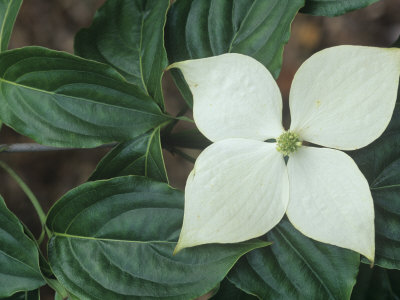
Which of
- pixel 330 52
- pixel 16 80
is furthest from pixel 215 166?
pixel 16 80

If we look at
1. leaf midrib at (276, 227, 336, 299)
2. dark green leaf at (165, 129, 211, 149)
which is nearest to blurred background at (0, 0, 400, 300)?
dark green leaf at (165, 129, 211, 149)

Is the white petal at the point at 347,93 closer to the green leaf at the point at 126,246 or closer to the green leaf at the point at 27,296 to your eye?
the green leaf at the point at 126,246

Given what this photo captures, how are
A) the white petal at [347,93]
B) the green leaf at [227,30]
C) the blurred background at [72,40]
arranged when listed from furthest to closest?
the blurred background at [72,40] < the green leaf at [227,30] < the white petal at [347,93]

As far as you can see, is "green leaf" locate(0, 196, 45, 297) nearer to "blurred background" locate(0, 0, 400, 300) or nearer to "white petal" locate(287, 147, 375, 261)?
"white petal" locate(287, 147, 375, 261)

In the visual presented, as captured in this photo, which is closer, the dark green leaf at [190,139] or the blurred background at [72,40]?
the dark green leaf at [190,139]

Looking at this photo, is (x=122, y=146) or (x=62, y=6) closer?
(x=122, y=146)

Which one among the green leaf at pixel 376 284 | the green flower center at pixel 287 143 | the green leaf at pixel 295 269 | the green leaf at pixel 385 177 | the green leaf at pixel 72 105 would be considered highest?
the green leaf at pixel 72 105

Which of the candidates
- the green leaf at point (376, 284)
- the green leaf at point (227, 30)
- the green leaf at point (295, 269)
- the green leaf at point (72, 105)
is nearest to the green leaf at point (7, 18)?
the green leaf at point (72, 105)

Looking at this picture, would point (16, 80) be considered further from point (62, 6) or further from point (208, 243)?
point (62, 6)
